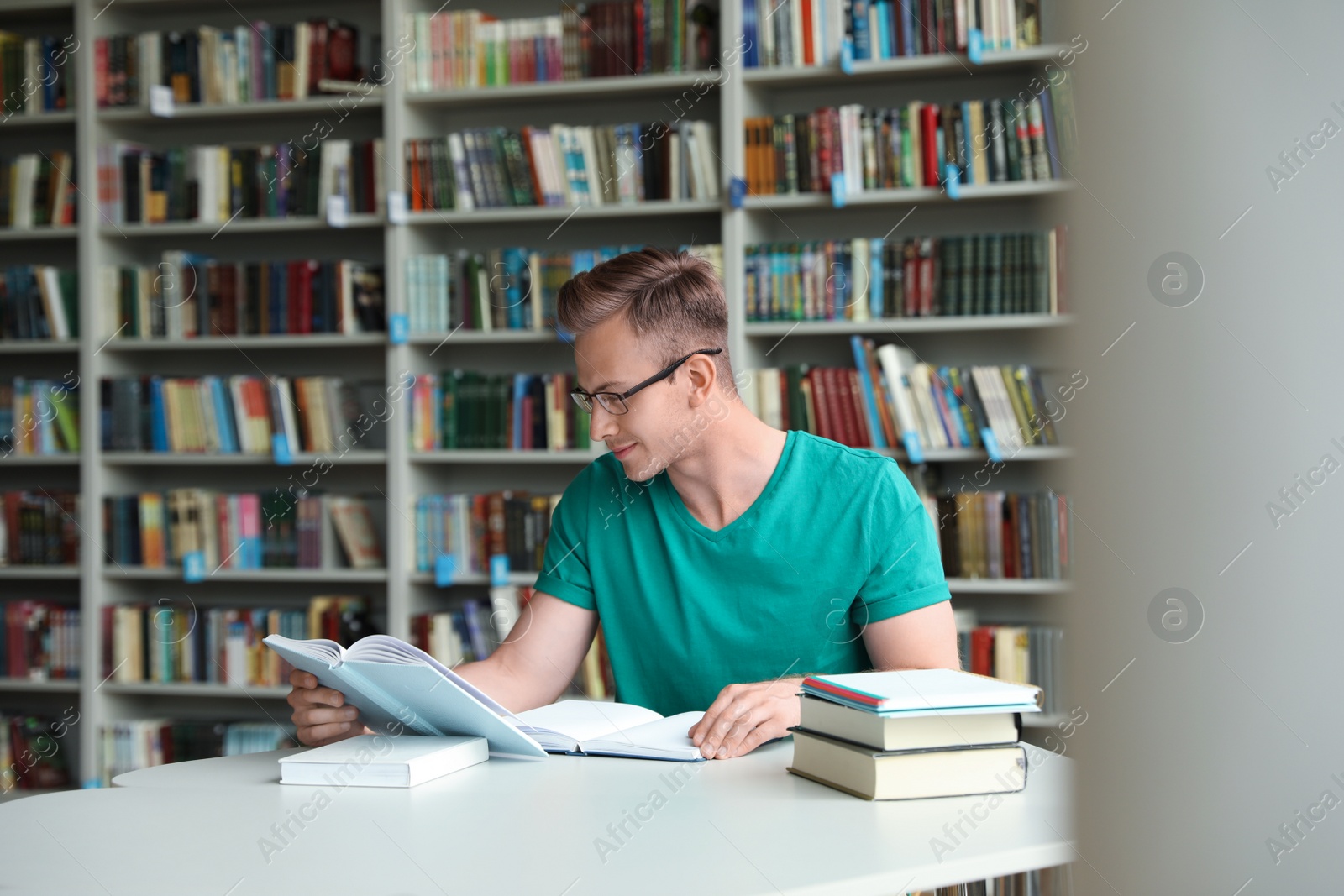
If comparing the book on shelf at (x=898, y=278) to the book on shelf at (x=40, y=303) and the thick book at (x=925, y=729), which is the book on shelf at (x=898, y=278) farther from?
the book on shelf at (x=40, y=303)

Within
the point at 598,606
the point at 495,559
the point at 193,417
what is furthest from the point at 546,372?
the point at 598,606

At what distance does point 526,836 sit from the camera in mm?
978

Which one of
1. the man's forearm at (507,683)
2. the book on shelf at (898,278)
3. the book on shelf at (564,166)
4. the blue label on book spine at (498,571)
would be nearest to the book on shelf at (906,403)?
the book on shelf at (898,278)

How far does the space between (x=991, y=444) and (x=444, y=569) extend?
1.61m

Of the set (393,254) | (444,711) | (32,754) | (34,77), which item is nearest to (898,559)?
(444,711)

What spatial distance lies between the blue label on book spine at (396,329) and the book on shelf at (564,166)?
0.34 meters

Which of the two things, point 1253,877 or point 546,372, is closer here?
point 1253,877

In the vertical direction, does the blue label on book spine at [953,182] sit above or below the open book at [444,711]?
above

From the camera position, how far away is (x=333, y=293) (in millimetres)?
3492

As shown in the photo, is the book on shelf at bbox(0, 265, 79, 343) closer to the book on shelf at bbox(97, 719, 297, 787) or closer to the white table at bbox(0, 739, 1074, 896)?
the book on shelf at bbox(97, 719, 297, 787)

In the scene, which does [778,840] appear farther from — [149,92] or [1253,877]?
[149,92]

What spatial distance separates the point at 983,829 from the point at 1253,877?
0.80 metres

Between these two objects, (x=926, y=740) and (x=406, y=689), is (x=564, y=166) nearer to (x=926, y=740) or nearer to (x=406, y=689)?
(x=406, y=689)

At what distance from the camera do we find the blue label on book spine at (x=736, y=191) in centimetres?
312
